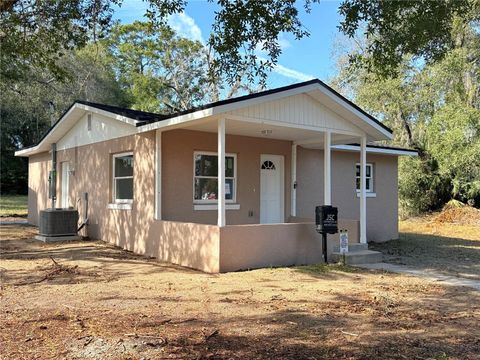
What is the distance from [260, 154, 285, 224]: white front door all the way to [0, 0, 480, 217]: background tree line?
9.24 ft

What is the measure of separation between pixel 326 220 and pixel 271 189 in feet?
9.61

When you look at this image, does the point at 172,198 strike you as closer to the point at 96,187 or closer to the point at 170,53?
the point at 96,187

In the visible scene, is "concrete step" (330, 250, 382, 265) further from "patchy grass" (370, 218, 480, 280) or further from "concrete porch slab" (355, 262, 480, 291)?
"patchy grass" (370, 218, 480, 280)

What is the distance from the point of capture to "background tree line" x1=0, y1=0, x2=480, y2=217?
25.9 ft

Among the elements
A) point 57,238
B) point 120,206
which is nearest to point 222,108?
point 120,206

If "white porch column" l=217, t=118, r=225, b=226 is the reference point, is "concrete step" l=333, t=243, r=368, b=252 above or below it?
below

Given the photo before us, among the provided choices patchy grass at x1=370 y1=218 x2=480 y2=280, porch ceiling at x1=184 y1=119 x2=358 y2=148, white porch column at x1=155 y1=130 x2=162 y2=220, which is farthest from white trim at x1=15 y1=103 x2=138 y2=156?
patchy grass at x1=370 y1=218 x2=480 y2=280

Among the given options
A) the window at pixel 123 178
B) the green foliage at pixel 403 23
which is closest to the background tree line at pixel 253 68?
the green foliage at pixel 403 23

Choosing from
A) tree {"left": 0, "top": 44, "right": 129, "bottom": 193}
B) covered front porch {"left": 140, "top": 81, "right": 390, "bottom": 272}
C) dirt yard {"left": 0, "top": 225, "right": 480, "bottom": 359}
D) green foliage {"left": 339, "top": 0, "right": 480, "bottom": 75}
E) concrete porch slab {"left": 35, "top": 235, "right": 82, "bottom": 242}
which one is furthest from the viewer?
tree {"left": 0, "top": 44, "right": 129, "bottom": 193}

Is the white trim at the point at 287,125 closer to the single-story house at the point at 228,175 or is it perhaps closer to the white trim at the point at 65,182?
the single-story house at the point at 228,175

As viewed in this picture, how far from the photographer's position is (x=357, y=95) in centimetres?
2203

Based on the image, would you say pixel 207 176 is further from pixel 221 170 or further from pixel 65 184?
pixel 65 184

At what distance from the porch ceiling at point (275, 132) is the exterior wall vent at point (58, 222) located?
189 inches

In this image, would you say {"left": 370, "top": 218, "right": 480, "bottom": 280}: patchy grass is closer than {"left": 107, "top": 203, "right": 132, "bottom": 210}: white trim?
Yes
